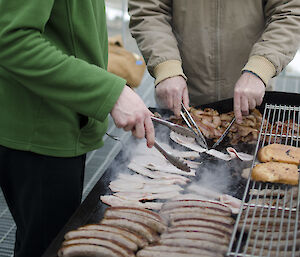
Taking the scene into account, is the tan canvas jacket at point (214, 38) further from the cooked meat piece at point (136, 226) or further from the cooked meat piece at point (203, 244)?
the cooked meat piece at point (203, 244)

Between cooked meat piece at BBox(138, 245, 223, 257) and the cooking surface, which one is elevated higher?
cooked meat piece at BBox(138, 245, 223, 257)

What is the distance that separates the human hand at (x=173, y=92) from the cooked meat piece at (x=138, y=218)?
831 mm

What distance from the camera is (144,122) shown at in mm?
1692

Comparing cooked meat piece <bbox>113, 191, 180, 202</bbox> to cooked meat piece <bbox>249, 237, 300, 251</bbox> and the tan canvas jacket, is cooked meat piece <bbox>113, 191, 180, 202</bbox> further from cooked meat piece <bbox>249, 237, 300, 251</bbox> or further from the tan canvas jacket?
the tan canvas jacket

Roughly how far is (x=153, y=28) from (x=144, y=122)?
1.20 meters

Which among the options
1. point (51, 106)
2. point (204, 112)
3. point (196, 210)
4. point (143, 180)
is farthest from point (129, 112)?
point (204, 112)

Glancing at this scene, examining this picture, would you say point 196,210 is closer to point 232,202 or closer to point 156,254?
point 232,202

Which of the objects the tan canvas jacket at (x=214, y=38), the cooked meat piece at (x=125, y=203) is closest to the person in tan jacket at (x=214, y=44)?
the tan canvas jacket at (x=214, y=38)

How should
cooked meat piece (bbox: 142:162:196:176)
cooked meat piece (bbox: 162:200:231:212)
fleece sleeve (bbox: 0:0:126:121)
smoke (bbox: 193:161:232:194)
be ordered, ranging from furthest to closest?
1. cooked meat piece (bbox: 142:162:196:176)
2. smoke (bbox: 193:161:232:194)
3. cooked meat piece (bbox: 162:200:231:212)
4. fleece sleeve (bbox: 0:0:126:121)

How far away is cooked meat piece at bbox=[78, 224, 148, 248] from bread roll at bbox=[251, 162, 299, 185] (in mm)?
581

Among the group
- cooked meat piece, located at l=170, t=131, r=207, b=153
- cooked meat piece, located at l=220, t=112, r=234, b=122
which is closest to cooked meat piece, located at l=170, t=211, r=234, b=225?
cooked meat piece, located at l=170, t=131, r=207, b=153

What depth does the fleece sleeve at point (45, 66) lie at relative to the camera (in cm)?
148

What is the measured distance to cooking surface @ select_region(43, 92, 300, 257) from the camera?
5.88ft

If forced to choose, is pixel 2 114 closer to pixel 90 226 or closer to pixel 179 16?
pixel 90 226
